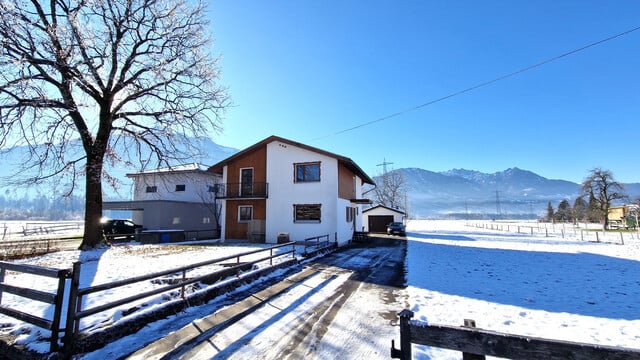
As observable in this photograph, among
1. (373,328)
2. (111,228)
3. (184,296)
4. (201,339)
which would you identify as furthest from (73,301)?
(111,228)

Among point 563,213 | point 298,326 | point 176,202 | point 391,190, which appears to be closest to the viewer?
point 298,326

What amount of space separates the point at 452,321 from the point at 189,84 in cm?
1700

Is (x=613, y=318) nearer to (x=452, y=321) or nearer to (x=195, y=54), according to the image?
(x=452, y=321)

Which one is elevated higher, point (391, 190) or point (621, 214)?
point (391, 190)

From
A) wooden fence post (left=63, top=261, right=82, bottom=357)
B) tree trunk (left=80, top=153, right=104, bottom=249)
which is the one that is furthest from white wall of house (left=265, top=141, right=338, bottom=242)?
wooden fence post (left=63, top=261, right=82, bottom=357)

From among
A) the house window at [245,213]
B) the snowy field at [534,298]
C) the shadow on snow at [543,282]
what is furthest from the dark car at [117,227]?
the snowy field at [534,298]

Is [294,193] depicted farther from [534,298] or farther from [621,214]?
[621,214]

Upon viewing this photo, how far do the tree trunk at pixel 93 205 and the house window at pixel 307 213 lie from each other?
37.2 feet

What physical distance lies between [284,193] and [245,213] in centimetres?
387

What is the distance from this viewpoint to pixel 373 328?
5.46 metres

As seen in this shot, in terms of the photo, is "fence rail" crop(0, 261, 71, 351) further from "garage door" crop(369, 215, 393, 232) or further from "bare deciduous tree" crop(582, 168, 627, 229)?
"bare deciduous tree" crop(582, 168, 627, 229)

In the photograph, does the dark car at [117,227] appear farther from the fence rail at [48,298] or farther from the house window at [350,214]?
the fence rail at [48,298]

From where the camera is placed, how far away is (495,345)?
219 centimetres

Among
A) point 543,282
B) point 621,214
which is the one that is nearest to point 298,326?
point 543,282
